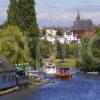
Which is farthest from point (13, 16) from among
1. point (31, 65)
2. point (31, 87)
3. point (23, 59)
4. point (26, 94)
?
point (26, 94)

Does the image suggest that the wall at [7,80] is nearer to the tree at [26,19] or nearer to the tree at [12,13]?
the tree at [26,19]

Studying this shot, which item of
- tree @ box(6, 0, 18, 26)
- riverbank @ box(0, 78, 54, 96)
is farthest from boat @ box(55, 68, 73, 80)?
riverbank @ box(0, 78, 54, 96)

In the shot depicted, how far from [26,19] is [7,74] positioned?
1161 inches

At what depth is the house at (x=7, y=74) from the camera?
2692 inches

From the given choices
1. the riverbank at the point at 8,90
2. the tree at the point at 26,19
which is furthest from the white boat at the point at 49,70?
the riverbank at the point at 8,90

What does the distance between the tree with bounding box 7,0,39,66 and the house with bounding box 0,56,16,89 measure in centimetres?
2528

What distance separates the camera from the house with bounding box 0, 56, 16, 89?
224 ft

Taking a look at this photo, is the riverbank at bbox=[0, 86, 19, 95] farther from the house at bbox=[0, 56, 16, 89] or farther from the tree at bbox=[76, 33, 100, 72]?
the tree at bbox=[76, 33, 100, 72]

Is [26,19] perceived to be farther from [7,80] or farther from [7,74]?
[7,80]

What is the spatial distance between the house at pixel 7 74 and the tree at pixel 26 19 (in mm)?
25284

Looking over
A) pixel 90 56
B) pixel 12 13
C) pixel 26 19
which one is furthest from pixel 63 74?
pixel 90 56

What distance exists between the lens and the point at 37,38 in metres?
98.8

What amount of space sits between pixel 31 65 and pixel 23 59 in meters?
17.9

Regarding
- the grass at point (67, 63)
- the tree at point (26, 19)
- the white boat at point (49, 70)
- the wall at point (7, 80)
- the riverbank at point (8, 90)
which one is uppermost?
the tree at point (26, 19)
